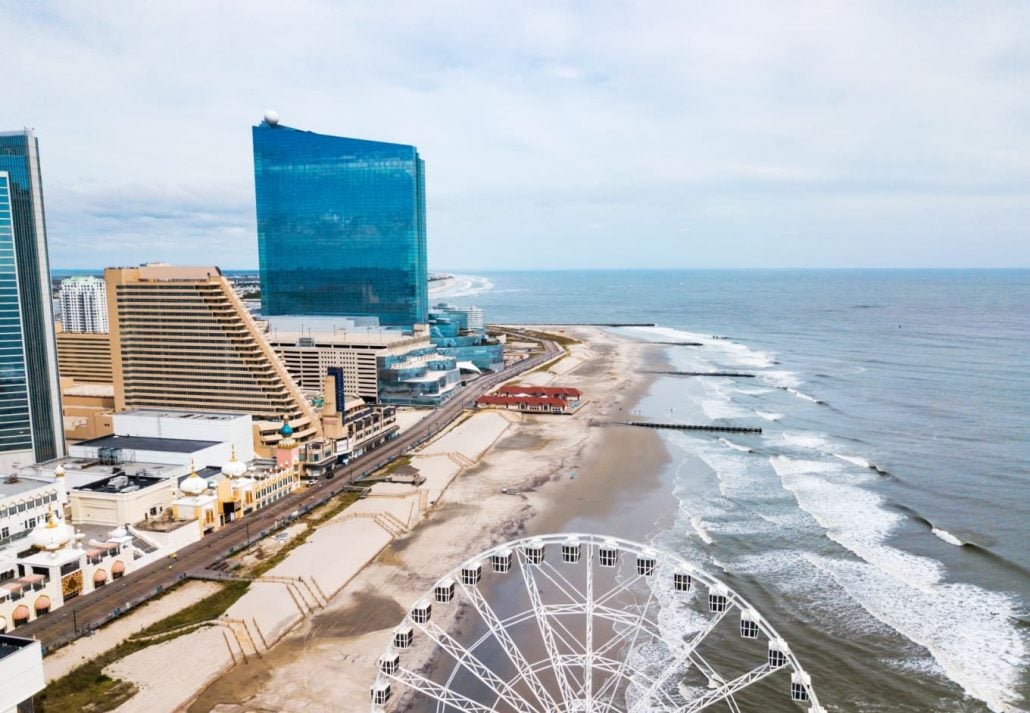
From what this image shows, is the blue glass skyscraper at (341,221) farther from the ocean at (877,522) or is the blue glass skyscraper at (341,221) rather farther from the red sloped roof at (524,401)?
the ocean at (877,522)

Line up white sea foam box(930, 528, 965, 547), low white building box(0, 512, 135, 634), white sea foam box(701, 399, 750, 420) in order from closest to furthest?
low white building box(0, 512, 135, 634)
white sea foam box(930, 528, 965, 547)
white sea foam box(701, 399, 750, 420)

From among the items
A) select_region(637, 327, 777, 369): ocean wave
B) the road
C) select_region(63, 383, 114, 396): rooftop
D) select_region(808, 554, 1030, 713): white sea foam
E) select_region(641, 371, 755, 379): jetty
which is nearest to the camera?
select_region(808, 554, 1030, 713): white sea foam

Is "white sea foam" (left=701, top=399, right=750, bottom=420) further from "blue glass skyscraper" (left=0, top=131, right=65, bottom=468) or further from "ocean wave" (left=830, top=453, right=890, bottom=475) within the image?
"blue glass skyscraper" (left=0, top=131, right=65, bottom=468)

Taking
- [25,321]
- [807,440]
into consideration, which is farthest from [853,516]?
[25,321]

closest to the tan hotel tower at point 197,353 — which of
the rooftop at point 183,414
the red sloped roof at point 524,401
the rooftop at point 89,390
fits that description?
the rooftop at point 183,414

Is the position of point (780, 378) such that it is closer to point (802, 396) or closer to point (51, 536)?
point (802, 396)

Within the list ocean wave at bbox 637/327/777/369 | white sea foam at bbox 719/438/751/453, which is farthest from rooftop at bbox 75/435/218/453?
ocean wave at bbox 637/327/777/369

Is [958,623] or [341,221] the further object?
[341,221]

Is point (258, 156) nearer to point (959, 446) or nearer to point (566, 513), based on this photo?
point (566, 513)
